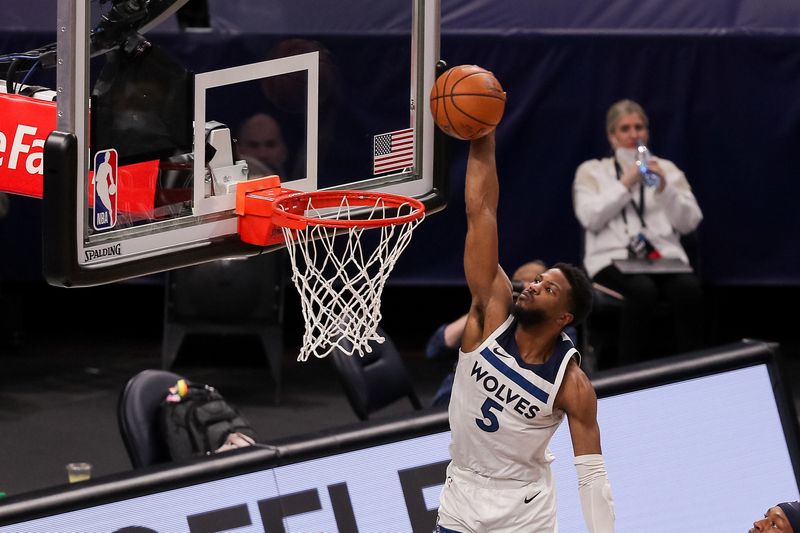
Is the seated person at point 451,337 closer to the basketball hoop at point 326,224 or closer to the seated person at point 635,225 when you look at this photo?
the seated person at point 635,225

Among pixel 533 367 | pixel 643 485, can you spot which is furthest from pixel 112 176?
pixel 643 485

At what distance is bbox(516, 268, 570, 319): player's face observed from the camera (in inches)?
192

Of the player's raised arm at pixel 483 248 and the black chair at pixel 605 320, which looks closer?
the player's raised arm at pixel 483 248

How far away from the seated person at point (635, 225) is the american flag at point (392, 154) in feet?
10.6

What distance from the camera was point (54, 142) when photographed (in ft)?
13.2

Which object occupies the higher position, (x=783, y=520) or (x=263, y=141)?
(x=263, y=141)

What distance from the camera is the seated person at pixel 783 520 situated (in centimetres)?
530

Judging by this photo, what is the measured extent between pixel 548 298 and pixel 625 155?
12.1ft

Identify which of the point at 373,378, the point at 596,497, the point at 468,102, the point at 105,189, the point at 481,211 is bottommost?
the point at 596,497

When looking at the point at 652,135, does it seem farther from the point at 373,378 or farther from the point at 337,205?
the point at 337,205

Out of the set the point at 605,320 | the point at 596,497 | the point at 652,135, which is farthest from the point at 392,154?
the point at 605,320

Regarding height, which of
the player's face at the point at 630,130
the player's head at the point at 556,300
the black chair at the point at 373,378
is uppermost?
the player's face at the point at 630,130

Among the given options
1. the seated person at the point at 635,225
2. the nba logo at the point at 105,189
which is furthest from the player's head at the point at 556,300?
the seated person at the point at 635,225

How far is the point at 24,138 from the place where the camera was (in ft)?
15.1
